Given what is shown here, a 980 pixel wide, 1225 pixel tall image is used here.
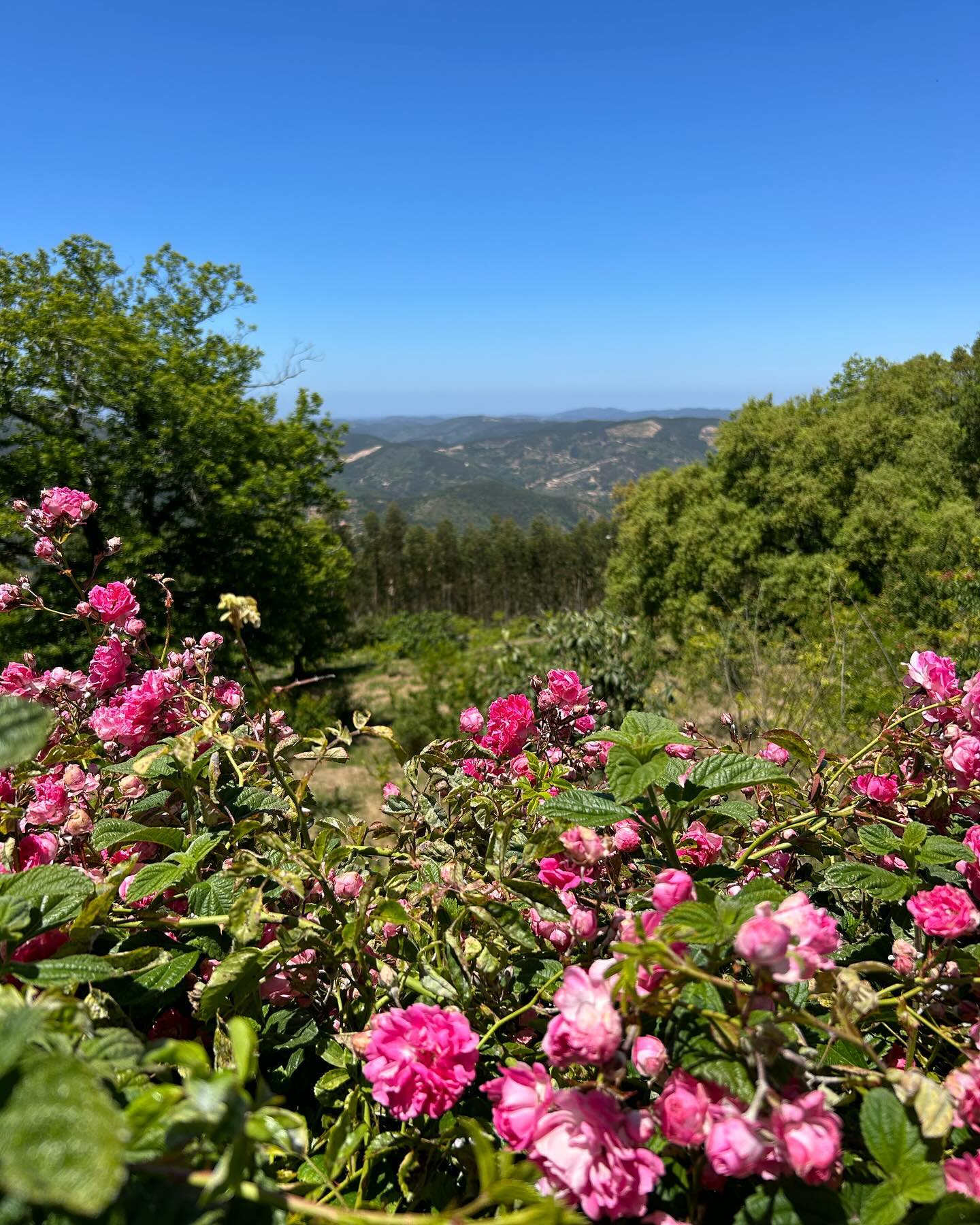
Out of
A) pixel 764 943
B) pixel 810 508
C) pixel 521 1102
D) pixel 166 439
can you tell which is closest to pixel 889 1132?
pixel 764 943

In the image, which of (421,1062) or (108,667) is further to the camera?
(108,667)

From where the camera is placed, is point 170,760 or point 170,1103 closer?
point 170,1103

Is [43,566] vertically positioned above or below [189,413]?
below

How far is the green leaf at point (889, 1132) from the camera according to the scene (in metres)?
0.70

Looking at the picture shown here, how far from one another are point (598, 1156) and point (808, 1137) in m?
0.20

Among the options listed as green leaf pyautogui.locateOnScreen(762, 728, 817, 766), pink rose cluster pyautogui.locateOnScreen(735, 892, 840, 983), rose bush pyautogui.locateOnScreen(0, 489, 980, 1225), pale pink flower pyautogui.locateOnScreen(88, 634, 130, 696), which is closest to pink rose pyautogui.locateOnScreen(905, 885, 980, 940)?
rose bush pyautogui.locateOnScreen(0, 489, 980, 1225)

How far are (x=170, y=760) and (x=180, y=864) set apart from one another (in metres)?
0.24

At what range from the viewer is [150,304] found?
1488 centimetres

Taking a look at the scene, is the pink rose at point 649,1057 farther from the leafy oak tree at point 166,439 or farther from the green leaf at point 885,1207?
the leafy oak tree at point 166,439

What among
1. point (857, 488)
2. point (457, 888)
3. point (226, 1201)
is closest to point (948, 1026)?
point (457, 888)

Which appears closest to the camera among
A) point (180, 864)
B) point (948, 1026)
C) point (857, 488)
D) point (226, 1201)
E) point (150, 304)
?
point (226, 1201)

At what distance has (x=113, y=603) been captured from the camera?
5.23 feet

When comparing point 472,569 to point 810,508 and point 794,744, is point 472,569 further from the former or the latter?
point 794,744

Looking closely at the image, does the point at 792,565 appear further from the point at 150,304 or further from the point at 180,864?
the point at 180,864
